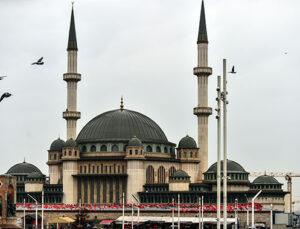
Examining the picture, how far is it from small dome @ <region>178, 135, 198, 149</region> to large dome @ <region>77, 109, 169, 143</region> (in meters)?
5.47

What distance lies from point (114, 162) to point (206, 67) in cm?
2716

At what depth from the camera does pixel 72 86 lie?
184 metres

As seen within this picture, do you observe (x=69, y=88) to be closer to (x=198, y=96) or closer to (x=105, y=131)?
(x=105, y=131)

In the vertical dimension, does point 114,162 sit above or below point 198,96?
below

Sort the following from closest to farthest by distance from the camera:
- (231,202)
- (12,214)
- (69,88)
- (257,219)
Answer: (12,214), (257,219), (231,202), (69,88)

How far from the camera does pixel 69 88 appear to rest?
184000 mm

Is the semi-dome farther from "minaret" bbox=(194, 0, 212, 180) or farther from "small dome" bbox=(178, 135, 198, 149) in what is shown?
"small dome" bbox=(178, 135, 198, 149)

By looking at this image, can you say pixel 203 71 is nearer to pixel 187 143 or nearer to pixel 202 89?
pixel 202 89

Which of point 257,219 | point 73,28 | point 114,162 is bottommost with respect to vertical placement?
point 257,219

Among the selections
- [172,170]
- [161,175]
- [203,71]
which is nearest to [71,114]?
[161,175]

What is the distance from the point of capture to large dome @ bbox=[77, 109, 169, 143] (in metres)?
186

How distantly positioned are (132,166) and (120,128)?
1264 cm

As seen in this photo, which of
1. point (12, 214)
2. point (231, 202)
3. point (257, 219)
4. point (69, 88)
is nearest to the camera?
point (12, 214)

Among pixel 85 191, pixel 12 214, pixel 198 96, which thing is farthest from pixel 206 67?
pixel 12 214
